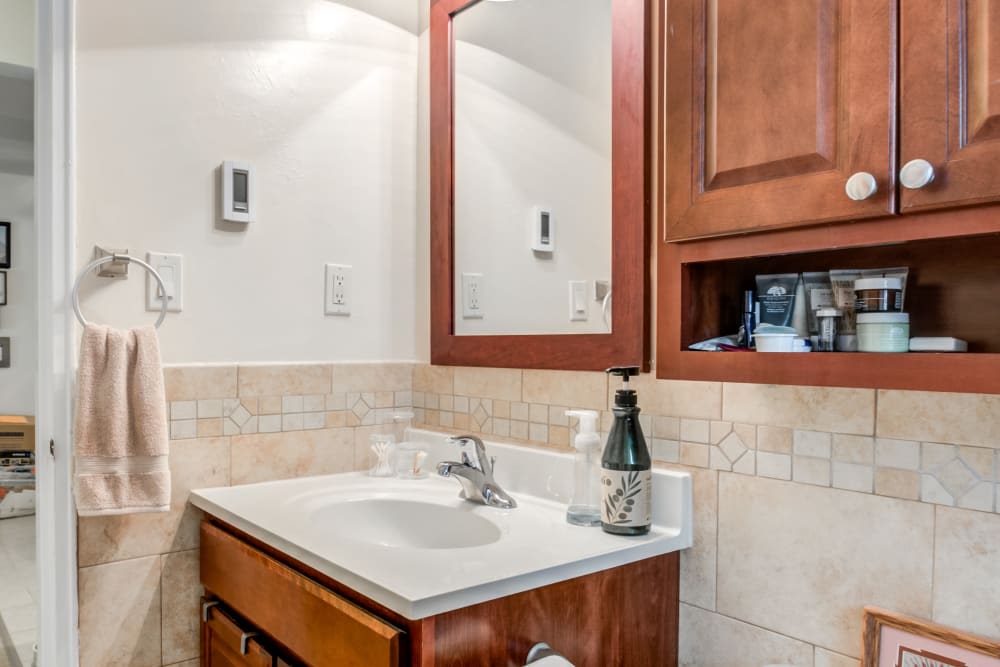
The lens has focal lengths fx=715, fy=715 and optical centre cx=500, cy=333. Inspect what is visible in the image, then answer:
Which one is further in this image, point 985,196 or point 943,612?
point 943,612

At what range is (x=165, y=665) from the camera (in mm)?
1521

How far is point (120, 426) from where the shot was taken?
136cm

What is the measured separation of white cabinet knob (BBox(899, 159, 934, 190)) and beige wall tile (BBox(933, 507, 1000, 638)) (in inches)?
18.0

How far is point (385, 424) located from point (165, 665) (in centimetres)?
71

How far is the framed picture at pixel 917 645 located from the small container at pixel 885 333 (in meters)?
0.39

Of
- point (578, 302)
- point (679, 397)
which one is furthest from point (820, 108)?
point (578, 302)

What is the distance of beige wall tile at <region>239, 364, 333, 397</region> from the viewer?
63.7 inches

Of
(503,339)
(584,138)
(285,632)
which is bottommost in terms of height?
(285,632)

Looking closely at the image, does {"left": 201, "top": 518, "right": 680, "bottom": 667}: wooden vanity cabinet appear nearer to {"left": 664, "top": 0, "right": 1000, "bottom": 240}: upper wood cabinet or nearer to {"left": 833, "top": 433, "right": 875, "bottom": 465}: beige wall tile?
{"left": 833, "top": 433, "right": 875, "bottom": 465}: beige wall tile

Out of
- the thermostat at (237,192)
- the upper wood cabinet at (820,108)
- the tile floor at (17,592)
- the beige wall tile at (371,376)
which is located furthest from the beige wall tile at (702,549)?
the tile floor at (17,592)

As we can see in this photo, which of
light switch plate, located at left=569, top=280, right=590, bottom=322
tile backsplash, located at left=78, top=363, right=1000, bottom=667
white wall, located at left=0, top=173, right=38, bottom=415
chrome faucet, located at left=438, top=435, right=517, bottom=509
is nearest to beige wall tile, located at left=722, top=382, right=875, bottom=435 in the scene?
tile backsplash, located at left=78, top=363, right=1000, bottom=667

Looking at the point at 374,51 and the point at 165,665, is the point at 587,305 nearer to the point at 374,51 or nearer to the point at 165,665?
the point at 374,51

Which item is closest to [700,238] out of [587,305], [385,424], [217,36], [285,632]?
[587,305]

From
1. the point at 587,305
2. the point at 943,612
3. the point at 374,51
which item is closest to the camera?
the point at 943,612
